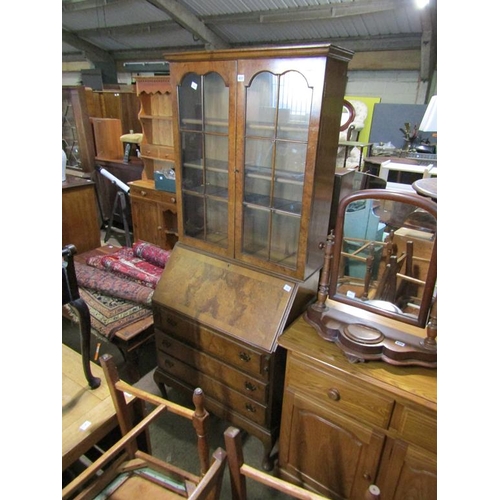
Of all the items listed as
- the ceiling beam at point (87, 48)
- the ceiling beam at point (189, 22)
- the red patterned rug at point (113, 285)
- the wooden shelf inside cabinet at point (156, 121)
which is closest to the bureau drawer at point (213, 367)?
the red patterned rug at point (113, 285)

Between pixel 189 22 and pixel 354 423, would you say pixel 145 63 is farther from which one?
pixel 354 423

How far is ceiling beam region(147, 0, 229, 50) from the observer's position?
4.18 m

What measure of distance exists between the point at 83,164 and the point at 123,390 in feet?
10.9

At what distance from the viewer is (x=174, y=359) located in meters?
1.75

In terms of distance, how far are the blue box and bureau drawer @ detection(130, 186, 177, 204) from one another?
0.04 meters

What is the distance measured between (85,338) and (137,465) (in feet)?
1.63

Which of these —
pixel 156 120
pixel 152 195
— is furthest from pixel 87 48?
pixel 152 195

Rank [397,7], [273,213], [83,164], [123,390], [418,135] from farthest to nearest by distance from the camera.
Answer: [418,135], [83,164], [397,7], [273,213], [123,390]

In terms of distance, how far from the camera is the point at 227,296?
5.04ft

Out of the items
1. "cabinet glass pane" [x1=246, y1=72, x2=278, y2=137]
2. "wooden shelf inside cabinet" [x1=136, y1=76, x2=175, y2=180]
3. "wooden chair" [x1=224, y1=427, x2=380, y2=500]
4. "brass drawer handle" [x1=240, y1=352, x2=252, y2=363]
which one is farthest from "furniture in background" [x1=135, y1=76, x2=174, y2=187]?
"wooden chair" [x1=224, y1=427, x2=380, y2=500]

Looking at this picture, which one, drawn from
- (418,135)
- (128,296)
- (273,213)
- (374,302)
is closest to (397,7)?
(418,135)

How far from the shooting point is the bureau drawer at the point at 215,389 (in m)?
1.50
